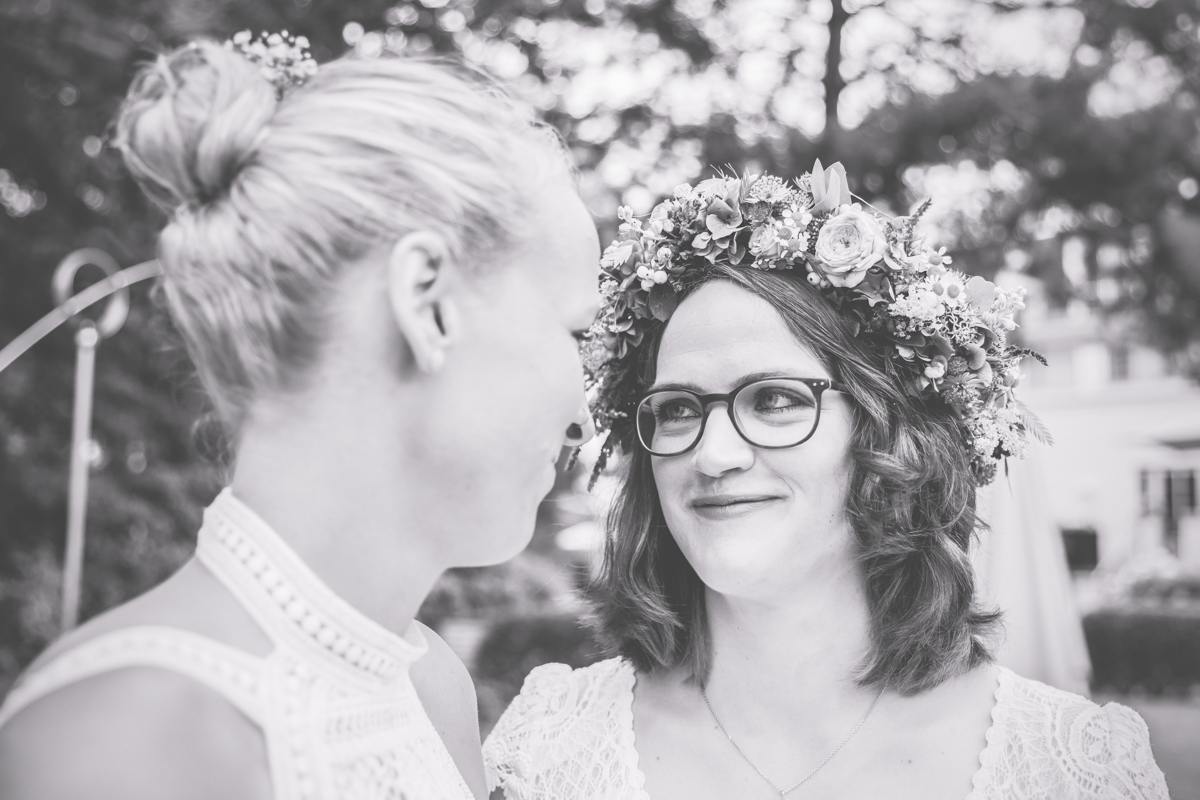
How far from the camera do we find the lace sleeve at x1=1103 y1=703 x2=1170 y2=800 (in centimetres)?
229

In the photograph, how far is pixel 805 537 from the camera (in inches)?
91.7

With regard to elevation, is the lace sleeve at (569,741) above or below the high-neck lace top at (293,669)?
below

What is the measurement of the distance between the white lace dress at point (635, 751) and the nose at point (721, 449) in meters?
0.79

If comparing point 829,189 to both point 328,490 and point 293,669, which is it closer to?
point 328,490

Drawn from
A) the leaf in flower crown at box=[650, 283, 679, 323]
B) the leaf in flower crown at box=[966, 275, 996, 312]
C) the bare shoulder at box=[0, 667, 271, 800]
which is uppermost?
the leaf in flower crown at box=[650, 283, 679, 323]

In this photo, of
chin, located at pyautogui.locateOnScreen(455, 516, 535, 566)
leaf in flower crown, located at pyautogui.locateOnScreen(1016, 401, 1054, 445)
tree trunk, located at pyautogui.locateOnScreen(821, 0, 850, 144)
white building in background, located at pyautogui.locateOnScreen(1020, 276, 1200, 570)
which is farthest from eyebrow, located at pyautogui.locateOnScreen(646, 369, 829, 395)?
white building in background, located at pyautogui.locateOnScreen(1020, 276, 1200, 570)

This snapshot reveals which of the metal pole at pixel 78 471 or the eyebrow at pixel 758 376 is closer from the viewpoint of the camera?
the eyebrow at pixel 758 376

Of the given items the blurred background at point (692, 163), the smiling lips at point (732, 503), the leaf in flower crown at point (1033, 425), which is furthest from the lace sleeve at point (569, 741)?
the blurred background at point (692, 163)

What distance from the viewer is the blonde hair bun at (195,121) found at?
1.32 m

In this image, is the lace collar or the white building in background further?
the white building in background

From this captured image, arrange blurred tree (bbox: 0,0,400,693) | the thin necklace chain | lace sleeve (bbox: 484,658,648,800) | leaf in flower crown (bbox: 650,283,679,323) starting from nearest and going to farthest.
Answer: the thin necklace chain → lace sleeve (bbox: 484,658,648,800) → leaf in flower crown (bbox: 650,283,679,323) → blurred tree (bbox: 0,0,400,693)

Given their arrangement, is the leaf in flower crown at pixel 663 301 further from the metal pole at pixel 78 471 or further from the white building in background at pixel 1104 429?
the white building in background at pixel 1104 429

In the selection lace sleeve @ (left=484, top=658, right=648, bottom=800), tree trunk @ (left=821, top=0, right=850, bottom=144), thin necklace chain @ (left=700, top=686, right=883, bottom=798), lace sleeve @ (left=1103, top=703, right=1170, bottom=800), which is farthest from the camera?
tree trunk @ (left=821, top=0, right=850, bottom=144)

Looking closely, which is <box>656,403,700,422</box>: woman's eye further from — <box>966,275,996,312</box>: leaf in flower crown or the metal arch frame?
the metal arch frame
